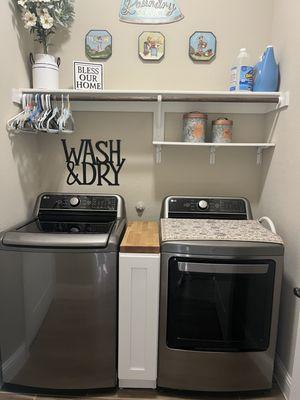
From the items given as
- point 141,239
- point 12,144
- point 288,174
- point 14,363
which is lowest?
point 14,363

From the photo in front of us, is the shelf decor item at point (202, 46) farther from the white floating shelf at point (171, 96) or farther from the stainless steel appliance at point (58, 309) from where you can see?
the stainless steel appliance at point (58, 309)

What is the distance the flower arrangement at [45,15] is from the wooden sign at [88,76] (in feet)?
0.95

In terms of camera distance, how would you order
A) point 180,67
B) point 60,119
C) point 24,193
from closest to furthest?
point 60,119 < point 24,193 < point 180,67

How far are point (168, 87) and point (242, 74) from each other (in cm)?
48

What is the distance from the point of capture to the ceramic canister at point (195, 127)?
1.84 m

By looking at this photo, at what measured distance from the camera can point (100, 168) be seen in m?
2.06

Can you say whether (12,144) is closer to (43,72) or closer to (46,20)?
(43,72)

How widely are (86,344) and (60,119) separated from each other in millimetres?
1211

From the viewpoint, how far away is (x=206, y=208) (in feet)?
6.22

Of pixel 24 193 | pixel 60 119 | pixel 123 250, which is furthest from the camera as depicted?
pixel 24 193

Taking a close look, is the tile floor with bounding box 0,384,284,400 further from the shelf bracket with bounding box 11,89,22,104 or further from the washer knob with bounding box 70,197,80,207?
the shelf bracket with bounding box 11,89,22,104

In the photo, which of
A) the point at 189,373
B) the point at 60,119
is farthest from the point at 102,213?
the point at 189,373

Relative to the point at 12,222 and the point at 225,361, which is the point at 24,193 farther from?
the point at 225,361

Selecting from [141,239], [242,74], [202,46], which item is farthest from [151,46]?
[141,239]
